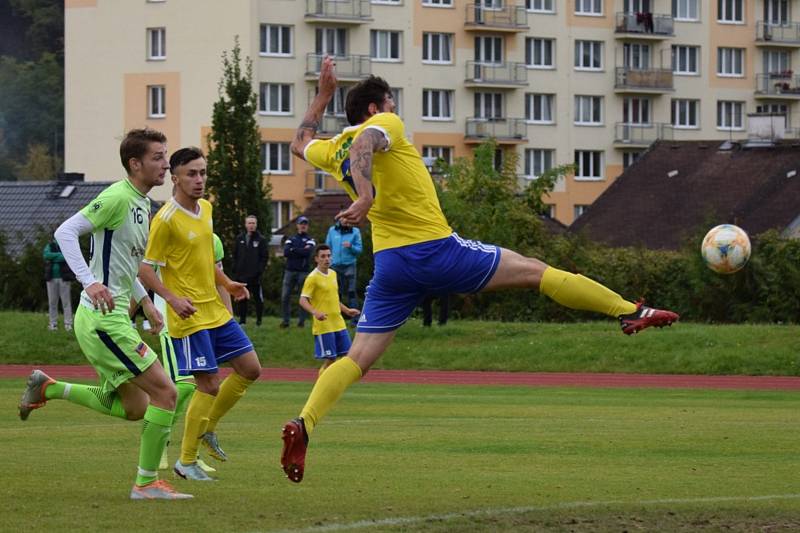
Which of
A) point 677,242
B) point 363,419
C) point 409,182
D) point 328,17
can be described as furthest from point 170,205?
point 328,17

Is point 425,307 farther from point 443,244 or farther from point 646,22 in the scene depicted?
point 646,22

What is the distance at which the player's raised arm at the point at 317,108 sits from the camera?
10.5 metres

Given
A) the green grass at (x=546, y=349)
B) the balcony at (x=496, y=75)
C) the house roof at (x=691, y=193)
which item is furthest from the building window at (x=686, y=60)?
the green grass at (x=546, y=349)

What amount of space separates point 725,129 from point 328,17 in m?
25.0

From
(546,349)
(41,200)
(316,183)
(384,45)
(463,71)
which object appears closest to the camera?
(546,349)

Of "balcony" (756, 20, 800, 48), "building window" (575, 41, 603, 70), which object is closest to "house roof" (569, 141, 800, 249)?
"building window" (575, 41, 603, 70)

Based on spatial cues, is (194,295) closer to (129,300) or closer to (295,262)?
(129,300)

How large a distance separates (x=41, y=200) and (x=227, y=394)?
4640 centimetres

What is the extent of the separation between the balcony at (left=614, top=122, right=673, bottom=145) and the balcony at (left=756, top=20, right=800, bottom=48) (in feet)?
25.3

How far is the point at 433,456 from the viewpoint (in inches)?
502

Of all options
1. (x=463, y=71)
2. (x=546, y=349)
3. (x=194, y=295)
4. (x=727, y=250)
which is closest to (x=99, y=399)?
(x=194, y=295)

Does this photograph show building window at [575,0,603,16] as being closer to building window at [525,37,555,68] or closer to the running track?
building window at [525,37,555,68]

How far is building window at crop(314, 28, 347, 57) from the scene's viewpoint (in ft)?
256

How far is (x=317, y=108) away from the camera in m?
10.5
